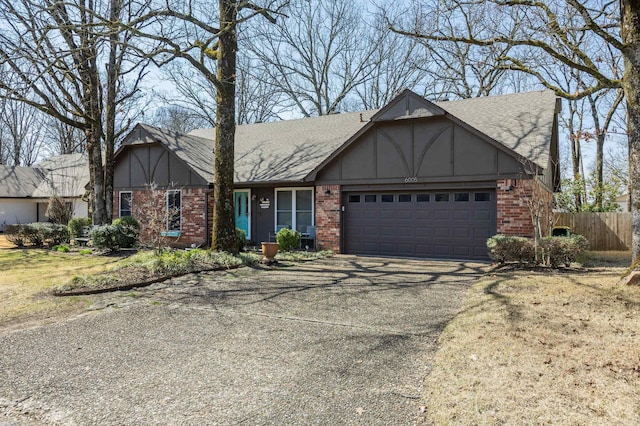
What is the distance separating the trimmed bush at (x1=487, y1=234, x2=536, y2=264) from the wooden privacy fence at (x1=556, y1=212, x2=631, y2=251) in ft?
25.3

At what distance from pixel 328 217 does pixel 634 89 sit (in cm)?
873

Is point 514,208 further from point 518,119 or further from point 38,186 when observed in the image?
point 38,186

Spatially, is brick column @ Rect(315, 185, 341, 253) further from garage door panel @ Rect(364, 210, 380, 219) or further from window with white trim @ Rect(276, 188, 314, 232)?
window with white trim @ Rect(276, 188, 314, 232)

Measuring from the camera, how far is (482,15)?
1018 centimetres

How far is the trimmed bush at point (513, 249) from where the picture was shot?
396 inches

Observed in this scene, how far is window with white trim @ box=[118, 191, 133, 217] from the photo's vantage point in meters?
18.0

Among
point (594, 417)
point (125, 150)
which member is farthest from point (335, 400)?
point (125, 150)

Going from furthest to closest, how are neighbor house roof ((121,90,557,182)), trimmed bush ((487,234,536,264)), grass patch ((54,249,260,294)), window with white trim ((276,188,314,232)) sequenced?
window with white trim ((276,188,314,232)) → neighbor house roof ((121,90,557,182)) → trimmed bush ((487,234,536,264)) → grass patch ((54,249,260,294))

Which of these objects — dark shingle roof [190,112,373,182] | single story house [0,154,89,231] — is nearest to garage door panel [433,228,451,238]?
dark shingle roof [190,112,373,182]

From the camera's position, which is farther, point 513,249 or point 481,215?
point 481,215

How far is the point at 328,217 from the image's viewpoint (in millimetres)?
14141

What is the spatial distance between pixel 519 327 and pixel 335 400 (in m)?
2.86

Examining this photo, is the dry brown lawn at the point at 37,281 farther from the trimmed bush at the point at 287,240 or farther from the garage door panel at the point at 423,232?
the garage door panel at the point at 423,232

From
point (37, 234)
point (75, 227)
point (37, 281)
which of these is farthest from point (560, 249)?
point (37, 234)
